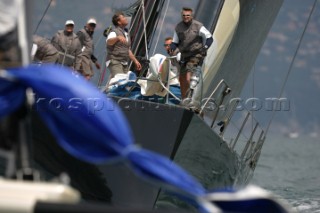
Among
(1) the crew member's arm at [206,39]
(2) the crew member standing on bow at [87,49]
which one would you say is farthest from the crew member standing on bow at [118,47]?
(1) the crew member's arm at [206,39]

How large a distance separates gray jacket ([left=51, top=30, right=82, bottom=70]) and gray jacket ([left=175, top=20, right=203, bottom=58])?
1.45 metres

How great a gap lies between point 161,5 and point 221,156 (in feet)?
10.2

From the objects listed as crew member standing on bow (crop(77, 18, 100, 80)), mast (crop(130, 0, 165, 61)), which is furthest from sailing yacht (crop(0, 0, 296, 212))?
crew member standing on bow (crop(77, 18, 100, 80))

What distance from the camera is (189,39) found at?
36.0ft

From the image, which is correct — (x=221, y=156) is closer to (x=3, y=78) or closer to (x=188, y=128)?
(x=188, y=128)

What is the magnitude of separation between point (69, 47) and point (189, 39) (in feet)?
5.85

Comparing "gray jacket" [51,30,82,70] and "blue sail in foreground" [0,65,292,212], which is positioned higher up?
"gray jacket" [51,30,82,70]

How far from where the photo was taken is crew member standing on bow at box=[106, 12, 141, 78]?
11.9m

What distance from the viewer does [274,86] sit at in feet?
305

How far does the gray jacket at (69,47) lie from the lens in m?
12.0

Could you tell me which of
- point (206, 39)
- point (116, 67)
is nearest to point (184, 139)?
point (206, 39)

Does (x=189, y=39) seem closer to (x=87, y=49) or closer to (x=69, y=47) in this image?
(x=69, y=47)

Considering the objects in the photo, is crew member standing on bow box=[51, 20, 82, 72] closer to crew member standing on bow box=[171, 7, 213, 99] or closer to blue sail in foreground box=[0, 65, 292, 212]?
crew member standing on bow box=[171, 7, 213, 99]

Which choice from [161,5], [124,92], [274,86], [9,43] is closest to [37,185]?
[9,43]
